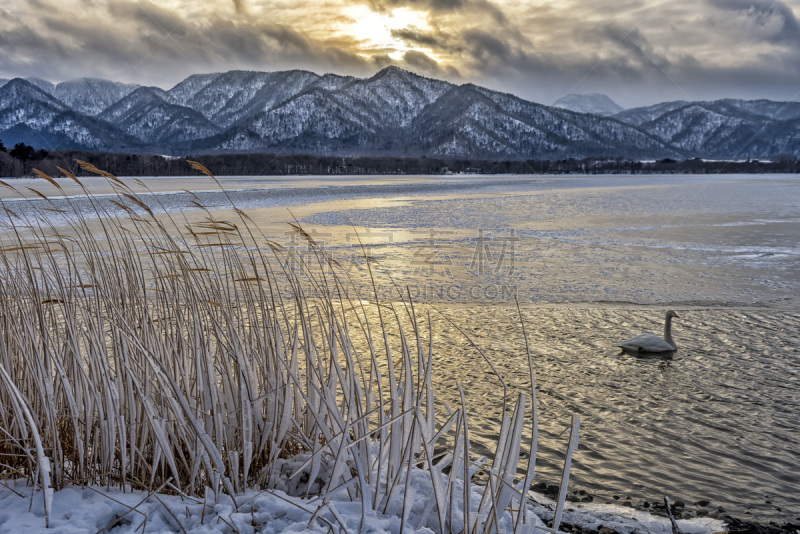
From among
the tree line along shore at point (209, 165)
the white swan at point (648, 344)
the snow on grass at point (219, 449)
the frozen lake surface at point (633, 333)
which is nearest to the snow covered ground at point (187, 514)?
the snow on grass at point (219, 449)

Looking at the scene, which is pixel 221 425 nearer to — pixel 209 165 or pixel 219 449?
pixel 219 449

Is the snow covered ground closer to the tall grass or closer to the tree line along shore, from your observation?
the tall grass

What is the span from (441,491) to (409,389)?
1.71ft

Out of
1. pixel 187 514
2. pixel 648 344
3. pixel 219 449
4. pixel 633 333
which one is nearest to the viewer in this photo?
pixel 187 514

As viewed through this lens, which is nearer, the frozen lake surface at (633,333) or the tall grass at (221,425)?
the tall grass at (221,425)

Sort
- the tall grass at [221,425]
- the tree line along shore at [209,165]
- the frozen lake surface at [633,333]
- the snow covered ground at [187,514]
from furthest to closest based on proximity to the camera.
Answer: the tree line along shore at [209,165]
the frozen lake surface at [633,333]
the tall grass at [221,425]
the snow covered ground at [187,514]

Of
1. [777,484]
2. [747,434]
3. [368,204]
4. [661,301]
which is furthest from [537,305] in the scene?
[368,204]

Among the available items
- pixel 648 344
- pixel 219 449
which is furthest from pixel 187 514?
pixel 648 344

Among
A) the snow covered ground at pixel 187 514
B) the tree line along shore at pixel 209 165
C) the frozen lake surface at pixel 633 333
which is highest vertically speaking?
the tree line along shore at pixel 209 165

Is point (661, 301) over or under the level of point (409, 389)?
under

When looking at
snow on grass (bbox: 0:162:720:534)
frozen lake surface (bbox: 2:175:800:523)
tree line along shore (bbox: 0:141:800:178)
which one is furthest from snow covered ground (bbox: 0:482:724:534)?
Result: tree line along shore (bbox: 0:141:800:178)

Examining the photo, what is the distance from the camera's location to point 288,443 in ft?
10.1

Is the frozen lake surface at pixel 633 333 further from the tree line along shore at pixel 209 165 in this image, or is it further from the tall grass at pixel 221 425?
the tree line along shore at pixel 209 165

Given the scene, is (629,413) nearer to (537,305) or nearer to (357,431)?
(357,431)
